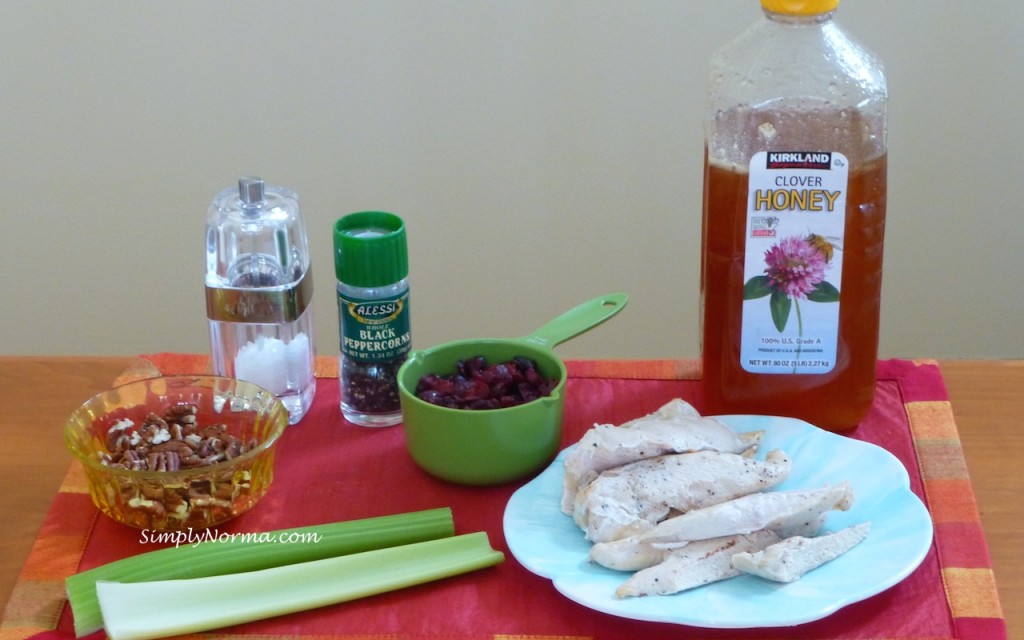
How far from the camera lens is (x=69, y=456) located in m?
1.10

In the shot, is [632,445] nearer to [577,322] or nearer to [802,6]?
[577,322]

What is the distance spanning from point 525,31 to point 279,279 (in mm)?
813

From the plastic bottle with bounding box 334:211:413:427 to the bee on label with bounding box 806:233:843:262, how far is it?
13.5 inches

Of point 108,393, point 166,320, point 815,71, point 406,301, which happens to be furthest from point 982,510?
point 166,320

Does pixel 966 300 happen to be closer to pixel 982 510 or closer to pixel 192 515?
pixel 982 510

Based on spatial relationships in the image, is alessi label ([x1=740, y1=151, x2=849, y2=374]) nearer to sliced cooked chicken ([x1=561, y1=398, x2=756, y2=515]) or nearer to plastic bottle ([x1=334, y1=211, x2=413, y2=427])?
sliced cooked chicken ([x1=561, y1=398, x2=756, y2=515])

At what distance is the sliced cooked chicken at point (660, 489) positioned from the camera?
892 millimetres

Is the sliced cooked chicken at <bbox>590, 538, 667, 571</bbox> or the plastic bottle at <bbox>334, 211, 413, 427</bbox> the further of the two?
the plastic bottle at <bbox>334, 211, 413, 427</bbox>

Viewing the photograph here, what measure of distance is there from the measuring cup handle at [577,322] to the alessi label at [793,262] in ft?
0.43

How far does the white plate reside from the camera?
816mm

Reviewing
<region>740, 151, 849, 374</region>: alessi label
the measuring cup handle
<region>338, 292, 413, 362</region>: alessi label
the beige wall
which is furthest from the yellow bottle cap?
the beige wall

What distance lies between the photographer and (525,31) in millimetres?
1764

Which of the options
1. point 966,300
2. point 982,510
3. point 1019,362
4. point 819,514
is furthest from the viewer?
point 966,300

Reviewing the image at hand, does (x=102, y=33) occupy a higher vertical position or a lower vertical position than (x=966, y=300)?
higher
